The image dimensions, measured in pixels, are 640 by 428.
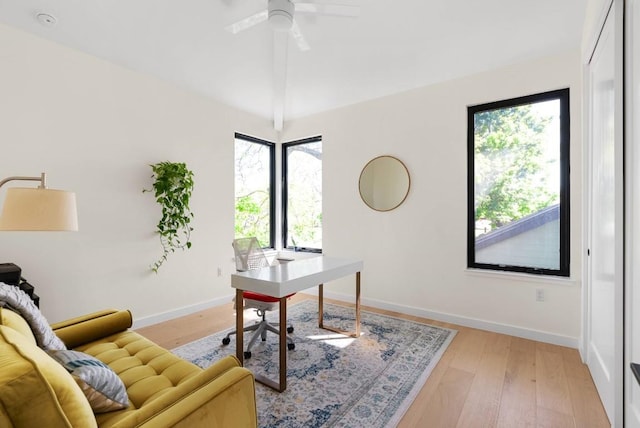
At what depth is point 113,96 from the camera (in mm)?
2961

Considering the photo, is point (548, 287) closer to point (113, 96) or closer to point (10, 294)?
point (10, 294)

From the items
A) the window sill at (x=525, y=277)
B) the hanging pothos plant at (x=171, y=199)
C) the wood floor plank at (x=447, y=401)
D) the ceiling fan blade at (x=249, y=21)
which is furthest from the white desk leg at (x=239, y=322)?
the window sill at (x=525, y=277)

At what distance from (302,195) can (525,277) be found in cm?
300

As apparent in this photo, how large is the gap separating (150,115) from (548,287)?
426 cm

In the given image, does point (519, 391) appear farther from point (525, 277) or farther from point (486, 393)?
point (525, 277)

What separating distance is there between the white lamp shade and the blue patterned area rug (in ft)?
4.75

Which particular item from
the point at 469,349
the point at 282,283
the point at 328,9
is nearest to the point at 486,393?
the point at 469,349

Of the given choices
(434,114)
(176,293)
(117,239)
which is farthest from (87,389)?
(434,114)

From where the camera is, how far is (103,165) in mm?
2902

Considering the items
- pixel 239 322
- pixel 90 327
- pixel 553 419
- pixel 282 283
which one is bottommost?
pixel 553 419

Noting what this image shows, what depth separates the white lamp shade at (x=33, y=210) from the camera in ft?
5.24

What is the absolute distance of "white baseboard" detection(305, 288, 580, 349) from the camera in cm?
277

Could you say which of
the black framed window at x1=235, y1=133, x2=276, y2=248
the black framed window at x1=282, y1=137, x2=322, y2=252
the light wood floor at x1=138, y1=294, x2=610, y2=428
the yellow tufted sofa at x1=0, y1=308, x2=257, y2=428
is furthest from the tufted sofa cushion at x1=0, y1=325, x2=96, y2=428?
the black framed window at x1=282, y1=137, x2=322, y2=252

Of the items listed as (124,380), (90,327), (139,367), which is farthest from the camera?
(90,327)
